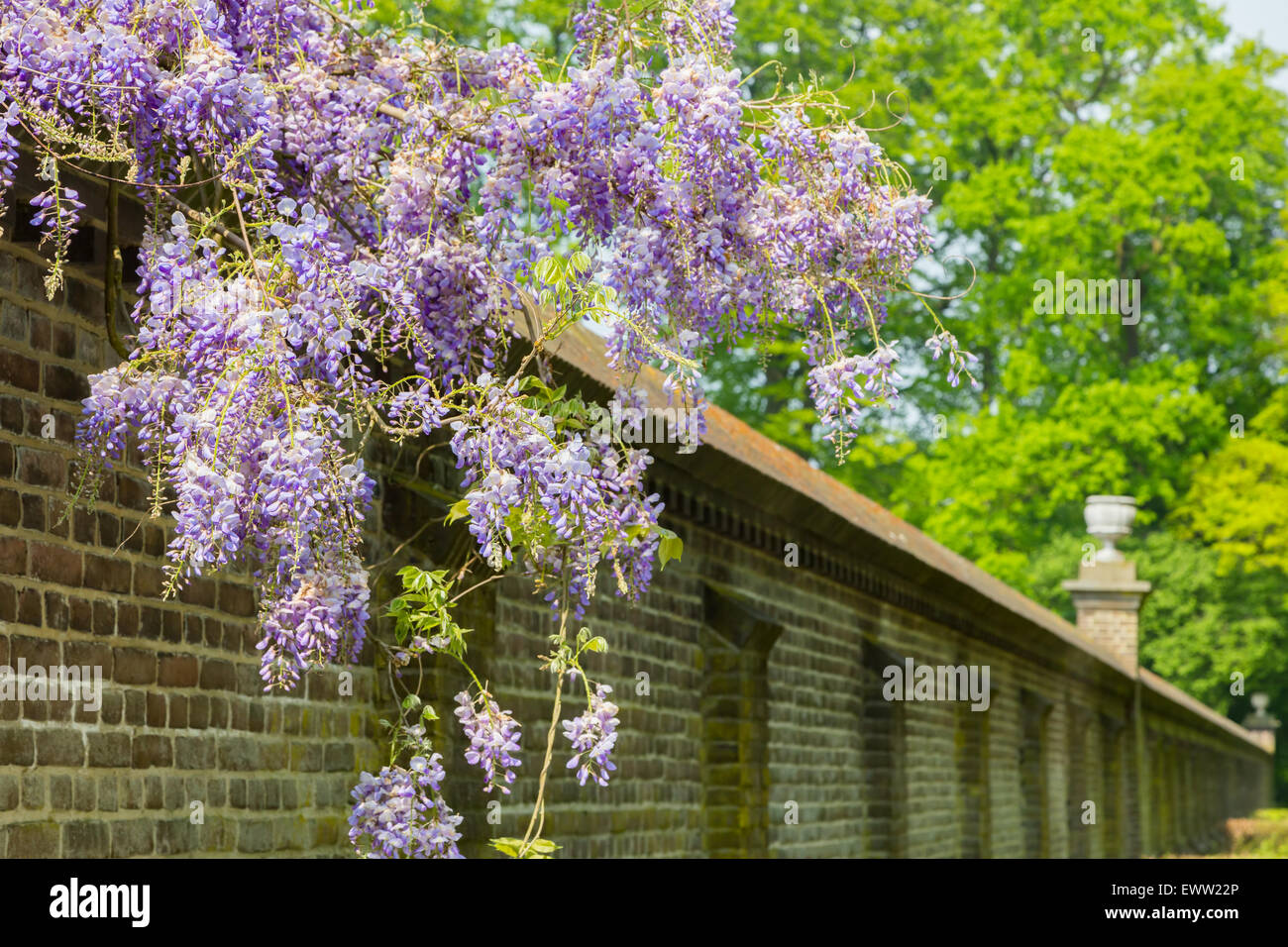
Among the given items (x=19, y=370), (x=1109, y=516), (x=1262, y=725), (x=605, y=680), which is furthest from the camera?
(x=1262, y=725)

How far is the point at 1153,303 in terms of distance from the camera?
34.9 meters

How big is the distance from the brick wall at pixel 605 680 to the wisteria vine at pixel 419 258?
202 millimetres

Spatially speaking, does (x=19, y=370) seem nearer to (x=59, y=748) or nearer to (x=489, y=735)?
(x=59, y=748)

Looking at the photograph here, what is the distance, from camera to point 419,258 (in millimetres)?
5520

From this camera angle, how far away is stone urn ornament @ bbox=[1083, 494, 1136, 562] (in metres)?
25.8

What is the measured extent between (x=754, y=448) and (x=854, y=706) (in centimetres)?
317

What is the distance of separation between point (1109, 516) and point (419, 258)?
21.8 metres

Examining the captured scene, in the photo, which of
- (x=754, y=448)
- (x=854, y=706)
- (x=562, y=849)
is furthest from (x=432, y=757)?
(x=854, y=706)

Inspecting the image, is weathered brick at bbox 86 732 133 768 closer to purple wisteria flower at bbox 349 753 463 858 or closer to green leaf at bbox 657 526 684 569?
purple wisteria flower at bbox 349 753 463 858

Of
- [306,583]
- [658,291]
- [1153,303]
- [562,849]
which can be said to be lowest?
[562,849]

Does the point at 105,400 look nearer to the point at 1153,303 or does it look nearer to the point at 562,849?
the point at 562,849

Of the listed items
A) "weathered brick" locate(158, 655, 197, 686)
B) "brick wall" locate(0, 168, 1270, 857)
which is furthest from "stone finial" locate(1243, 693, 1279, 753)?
"weathered brick" locate(158, 655, 197, 686)

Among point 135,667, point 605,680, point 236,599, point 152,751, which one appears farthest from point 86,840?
point 605,680

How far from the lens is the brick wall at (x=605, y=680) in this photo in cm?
505
